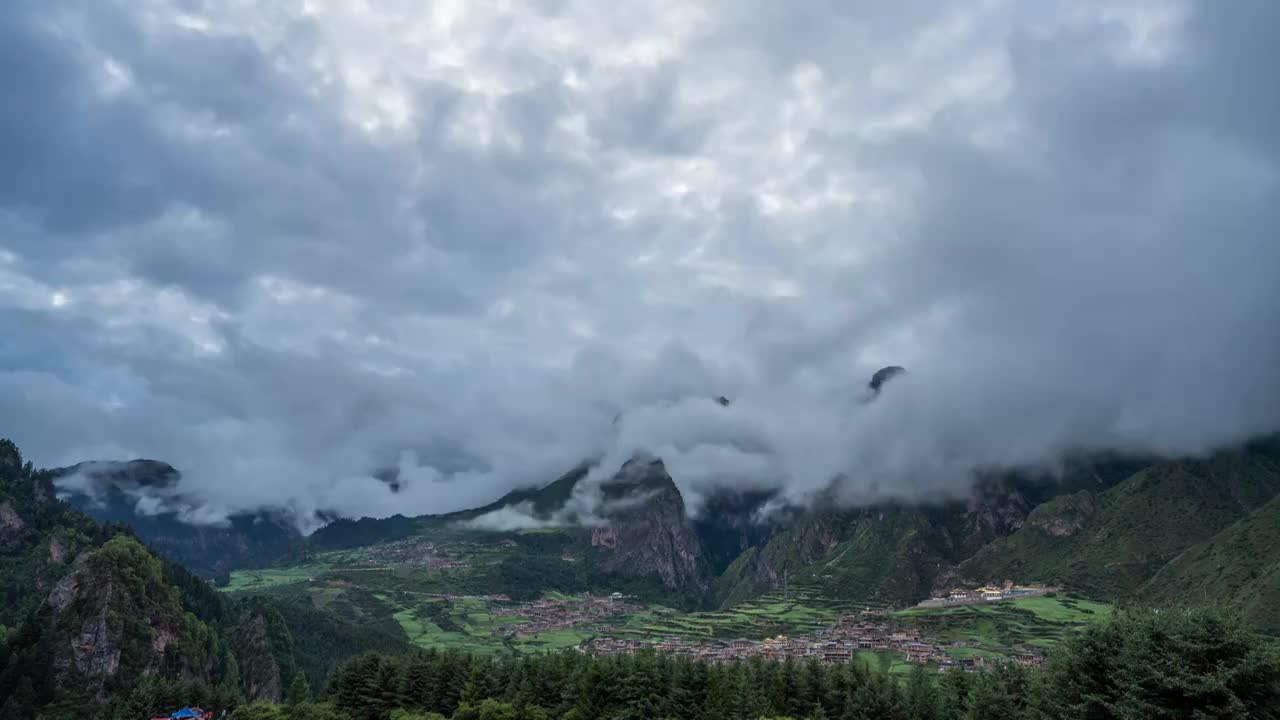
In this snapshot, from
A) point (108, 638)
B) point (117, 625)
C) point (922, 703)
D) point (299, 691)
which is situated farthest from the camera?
point (299, 691)

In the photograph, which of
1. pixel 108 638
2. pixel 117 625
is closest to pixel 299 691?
pixel 108 638

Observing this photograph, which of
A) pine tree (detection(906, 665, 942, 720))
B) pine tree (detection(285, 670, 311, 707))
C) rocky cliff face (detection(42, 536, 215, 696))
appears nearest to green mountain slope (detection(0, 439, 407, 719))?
rocky cliff face (detection(42, 536, 215, 696))

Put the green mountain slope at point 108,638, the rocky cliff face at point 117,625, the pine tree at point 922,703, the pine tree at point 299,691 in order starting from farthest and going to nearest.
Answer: the pine tree at point 299,691
the rocky cliff face at point 117,625
the green mountain slope at point 108,638
the pine tree at point 922,703

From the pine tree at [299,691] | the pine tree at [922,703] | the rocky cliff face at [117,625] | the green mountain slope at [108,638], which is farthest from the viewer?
the pine tree at [299,691]

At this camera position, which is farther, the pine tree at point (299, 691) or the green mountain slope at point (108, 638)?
the pine tree at point (299, 691)

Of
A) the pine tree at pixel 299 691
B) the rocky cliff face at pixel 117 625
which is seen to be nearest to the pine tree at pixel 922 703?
the pine tree at pixel 299 691

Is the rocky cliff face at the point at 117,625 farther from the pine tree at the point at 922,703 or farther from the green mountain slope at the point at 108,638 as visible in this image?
the pine tree at the point at 922,703

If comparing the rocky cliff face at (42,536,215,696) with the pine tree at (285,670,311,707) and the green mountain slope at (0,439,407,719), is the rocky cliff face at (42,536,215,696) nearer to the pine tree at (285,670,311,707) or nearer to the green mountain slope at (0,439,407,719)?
the green mountain slope at (0,439,407,719)

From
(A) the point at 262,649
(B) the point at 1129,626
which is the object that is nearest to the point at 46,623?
(A) the point at 262,649

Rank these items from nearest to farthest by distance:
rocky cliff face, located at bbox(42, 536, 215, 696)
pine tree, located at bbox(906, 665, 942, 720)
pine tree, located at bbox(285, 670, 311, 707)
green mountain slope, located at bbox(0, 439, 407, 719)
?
1. pine tree, located at bbox(906, 665, 942, 720)
2. green mountain slope, located at bbox(0, 439, 407, 719)
3. rocky cliff face, located at bbox(42, 536, 215, 696)
4. pine tree, located at bbox(285, 670, 311, 707)

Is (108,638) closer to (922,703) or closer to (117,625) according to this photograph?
(117,625)

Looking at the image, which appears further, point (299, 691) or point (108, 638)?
point (299, 691)

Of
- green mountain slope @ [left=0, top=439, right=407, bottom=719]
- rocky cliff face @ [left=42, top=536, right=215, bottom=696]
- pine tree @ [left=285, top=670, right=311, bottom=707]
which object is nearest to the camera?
green mountain slope @ [left=0, top=439, right=407, bottom=719]

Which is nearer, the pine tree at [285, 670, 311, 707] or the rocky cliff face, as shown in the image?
the rocky cliff face
